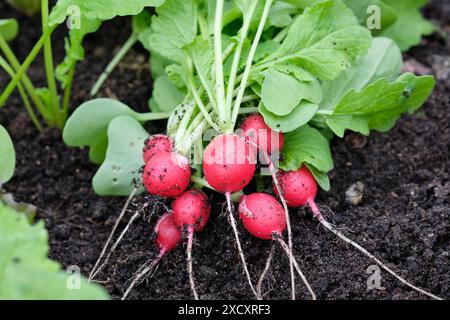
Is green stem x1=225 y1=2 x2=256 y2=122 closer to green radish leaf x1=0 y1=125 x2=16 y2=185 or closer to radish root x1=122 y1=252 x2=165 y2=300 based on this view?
radish root x1=122 y1=252 x2=165 y2=300

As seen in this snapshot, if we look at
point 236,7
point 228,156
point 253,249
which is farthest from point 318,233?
point 236,7

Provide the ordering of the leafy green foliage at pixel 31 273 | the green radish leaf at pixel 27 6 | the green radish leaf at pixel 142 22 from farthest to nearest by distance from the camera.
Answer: the green radish leaf at pixel 27 6 → the green radish leaf at pixel 142 22 → the leafy green foliage at pixel 31 273

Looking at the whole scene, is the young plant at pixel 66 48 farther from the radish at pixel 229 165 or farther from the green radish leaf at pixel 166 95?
the radish at pixel 229 165

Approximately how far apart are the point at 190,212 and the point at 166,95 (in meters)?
0.61

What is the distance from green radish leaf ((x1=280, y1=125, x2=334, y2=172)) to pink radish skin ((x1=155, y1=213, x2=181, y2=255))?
16.9 inches

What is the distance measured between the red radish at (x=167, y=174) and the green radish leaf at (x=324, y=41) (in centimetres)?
50

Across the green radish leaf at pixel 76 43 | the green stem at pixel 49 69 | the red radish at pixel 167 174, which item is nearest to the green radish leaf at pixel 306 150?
the red radish at pixel 167 174

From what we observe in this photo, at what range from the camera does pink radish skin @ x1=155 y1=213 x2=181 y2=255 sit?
233 cm

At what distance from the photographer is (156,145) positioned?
7.84 feet

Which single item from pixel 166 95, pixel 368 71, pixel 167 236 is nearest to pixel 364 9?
pixel 368 71

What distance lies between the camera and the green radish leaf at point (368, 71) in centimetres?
257

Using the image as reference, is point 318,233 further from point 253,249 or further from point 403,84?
point 403,84

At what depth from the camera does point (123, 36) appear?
329 cm

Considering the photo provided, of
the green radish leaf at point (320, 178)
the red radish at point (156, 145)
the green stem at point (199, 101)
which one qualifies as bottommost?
the green radish leaf at point (320, 178)
